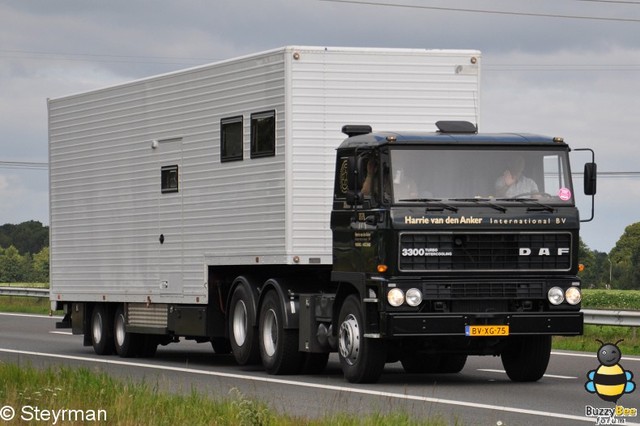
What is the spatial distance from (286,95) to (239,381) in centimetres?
365

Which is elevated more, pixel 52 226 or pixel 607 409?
pixel 52 226

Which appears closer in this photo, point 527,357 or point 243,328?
point 527,357

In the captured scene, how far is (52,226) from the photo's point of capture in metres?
28.1

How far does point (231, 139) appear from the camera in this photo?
21641 millimetres

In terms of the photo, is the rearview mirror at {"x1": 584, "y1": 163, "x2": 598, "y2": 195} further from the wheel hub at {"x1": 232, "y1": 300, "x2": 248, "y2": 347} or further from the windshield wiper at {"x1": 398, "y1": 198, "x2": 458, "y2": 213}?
the wheel hub at {"x1": 232, "y1": 300, "x2": 248, "y2": 347}

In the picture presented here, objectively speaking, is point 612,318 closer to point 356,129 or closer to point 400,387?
point 356,129

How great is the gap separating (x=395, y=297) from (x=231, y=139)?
508cm

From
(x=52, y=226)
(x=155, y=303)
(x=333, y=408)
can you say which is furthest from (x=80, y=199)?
(x=333, y=408)

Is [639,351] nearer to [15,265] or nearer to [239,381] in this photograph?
[239,381]

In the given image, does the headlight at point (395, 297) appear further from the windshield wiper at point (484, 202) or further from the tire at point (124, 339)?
the tire at point (124, 339)

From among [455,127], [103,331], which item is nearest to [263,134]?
[455,127]

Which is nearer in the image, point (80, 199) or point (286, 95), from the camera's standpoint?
point (286, 95)

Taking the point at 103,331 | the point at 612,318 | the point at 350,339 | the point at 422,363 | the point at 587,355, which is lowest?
the point at 587,355

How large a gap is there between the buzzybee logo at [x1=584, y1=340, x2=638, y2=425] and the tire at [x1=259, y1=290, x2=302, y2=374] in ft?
13.8
